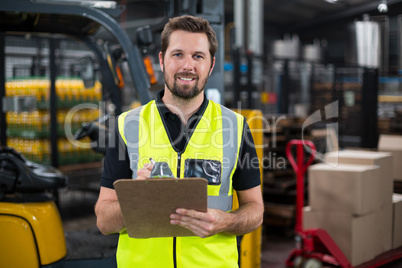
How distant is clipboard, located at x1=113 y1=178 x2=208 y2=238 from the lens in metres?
1.59

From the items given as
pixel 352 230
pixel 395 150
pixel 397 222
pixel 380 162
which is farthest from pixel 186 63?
pixel 395 150

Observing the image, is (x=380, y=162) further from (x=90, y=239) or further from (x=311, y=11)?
(x=311, y=11)

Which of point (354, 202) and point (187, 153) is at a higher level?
point (187, 153)

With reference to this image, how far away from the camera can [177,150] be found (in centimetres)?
193

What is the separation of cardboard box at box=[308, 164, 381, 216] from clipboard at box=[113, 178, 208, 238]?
3307 mm

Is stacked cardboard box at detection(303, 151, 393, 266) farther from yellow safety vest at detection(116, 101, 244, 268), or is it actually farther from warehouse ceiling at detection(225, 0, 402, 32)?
warehouse ceiling at detection(225, 0, 402, 32)

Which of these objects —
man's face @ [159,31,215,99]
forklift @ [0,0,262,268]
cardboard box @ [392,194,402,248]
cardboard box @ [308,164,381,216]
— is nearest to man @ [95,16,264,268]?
man's face @ [159,31,215,99]

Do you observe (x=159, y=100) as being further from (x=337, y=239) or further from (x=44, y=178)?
(x=337, y=239)

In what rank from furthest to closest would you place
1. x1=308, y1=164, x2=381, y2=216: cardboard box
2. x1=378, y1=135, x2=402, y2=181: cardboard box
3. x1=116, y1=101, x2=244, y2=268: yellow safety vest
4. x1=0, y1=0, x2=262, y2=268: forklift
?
x1=378, y1=135, x2=402, y2=181: cardboard box → x1=308, y1=164, x2=381, y2=216: cardboard box → x1=0, y1=0, x2=262, y2=268: forklift → x1=116, y1=101, x2=244, y2=268: yellow safety vest

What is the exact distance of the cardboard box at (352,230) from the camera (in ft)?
15.2

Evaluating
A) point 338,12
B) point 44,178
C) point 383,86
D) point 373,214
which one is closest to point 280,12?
point 338,12

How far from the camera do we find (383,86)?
15.5 metres

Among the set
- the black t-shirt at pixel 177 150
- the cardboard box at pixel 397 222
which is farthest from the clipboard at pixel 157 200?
the cardboard box at pixel 397 222

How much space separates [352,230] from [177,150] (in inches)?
130
